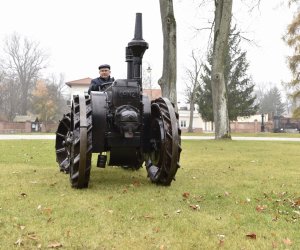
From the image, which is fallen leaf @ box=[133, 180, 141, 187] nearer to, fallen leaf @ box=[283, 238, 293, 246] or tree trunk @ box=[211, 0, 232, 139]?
fallen leaf @ box=[283, 238, 293, 246]

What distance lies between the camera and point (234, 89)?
47.6m

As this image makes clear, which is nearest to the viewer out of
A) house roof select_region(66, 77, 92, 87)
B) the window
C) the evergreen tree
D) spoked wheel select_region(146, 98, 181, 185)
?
spoked wheel select_region(146, 98, 181, 185)

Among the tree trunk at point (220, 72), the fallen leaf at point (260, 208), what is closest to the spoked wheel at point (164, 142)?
the fallen leaf at point (260, 208)

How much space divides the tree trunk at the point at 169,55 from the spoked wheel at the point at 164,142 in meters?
11.8

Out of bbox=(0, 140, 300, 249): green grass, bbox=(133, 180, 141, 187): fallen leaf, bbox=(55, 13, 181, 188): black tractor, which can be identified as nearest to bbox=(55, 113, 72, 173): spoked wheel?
bbox=(0, 140, 300, 249): green grass

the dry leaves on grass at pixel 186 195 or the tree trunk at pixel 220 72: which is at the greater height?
the tree trunk at pixel 220 72

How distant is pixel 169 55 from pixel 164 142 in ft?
42.9

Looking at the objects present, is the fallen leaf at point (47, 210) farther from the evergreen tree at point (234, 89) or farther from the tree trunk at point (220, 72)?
the evergreen tree at point (234, 89)

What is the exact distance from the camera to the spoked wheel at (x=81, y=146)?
6.45 meters

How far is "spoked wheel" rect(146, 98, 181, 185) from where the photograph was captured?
679 centimetres

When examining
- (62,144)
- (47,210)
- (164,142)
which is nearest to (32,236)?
(47,210)

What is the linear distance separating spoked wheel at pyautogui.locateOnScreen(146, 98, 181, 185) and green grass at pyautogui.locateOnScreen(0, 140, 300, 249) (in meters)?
0.26

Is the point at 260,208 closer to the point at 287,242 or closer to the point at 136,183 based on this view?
the point at 287,242

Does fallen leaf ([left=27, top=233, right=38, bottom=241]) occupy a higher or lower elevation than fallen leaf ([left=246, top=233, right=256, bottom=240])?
higher
